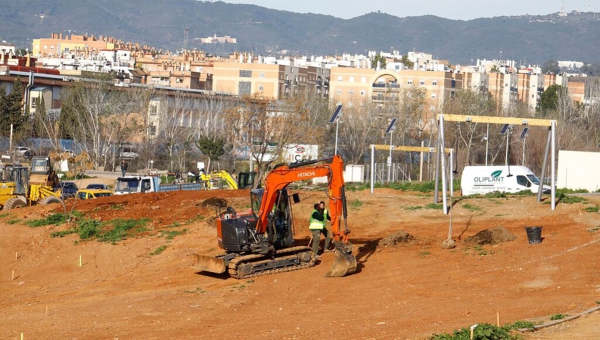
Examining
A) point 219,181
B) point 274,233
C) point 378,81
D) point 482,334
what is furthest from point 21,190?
point 378,81

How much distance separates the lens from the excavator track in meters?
28.5

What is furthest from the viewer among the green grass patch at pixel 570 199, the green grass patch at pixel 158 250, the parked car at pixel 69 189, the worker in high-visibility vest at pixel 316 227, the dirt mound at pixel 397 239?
the parked car at pixel 69 189

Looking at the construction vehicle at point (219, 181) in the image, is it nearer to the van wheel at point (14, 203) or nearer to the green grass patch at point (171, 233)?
the van wheel at point (14, 203)

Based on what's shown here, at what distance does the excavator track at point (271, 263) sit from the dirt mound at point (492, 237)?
5.25 meters

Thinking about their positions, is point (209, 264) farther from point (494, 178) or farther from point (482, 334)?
point (494, 178)

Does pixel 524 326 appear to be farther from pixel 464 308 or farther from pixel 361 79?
pixel 361 79

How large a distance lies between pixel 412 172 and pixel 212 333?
55785mm

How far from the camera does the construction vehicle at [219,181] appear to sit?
58.7 metres

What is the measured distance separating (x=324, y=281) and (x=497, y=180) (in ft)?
76.0

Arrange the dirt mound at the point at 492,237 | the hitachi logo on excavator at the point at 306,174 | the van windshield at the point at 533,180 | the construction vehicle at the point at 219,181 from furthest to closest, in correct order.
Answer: the construction vehicle at the point at 219,181 → the van windshield at the point at 533,180 → the dirt mound at the point at 492,237 → the hitachi logo on excavator at the point at 306,174

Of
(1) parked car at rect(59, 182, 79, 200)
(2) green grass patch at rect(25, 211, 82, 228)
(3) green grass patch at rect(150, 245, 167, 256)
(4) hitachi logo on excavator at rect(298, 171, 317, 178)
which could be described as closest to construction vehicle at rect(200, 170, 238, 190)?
(1) parked car at rect(59, 182, 79, 200)

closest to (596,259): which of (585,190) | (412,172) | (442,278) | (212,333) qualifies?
(442,278)

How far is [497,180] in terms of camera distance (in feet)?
160

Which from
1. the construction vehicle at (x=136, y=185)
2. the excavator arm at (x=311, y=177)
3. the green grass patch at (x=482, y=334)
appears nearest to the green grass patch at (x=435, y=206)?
the excavator arm at (x=311, y=177)
